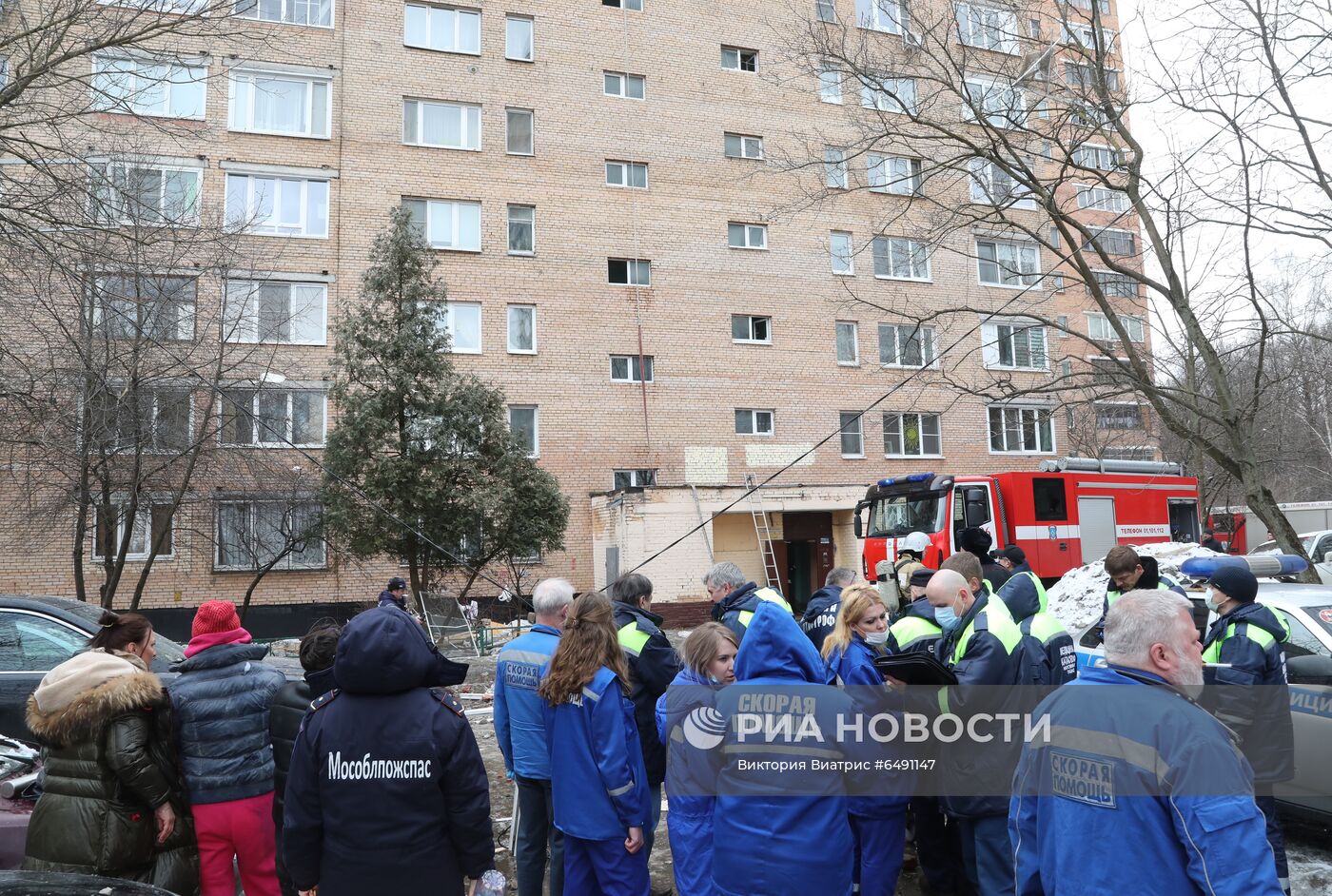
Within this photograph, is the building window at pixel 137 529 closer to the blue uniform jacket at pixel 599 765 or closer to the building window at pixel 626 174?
the blue uniform jacket at pixel 599 765

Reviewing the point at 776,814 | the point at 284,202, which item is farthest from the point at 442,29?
the point at 776,814

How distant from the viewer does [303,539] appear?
20.2 metres

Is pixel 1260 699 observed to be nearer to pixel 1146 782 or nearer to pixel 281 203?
pixel 1146 782

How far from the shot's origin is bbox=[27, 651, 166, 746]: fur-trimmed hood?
383cm

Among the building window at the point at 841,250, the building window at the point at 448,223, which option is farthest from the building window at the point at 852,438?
the building window at the point at 448,223

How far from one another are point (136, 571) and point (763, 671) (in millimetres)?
→ 22991

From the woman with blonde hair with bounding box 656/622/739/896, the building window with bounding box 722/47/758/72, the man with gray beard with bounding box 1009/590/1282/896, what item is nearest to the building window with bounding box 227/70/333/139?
the building window with bounding box 722/47/758/72

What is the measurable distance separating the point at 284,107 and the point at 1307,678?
2667cm

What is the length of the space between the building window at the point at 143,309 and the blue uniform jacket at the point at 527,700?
34.8 feet

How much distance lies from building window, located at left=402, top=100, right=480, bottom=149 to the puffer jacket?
2392 centimetres

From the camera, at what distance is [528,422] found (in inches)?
993

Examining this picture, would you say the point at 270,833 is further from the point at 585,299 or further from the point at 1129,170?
the point at 585,299

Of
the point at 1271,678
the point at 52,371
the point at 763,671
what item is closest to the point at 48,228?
the point at 52,371

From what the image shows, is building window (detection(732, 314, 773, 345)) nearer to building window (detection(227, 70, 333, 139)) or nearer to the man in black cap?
building window (detection(227, 70, 333, 139))
